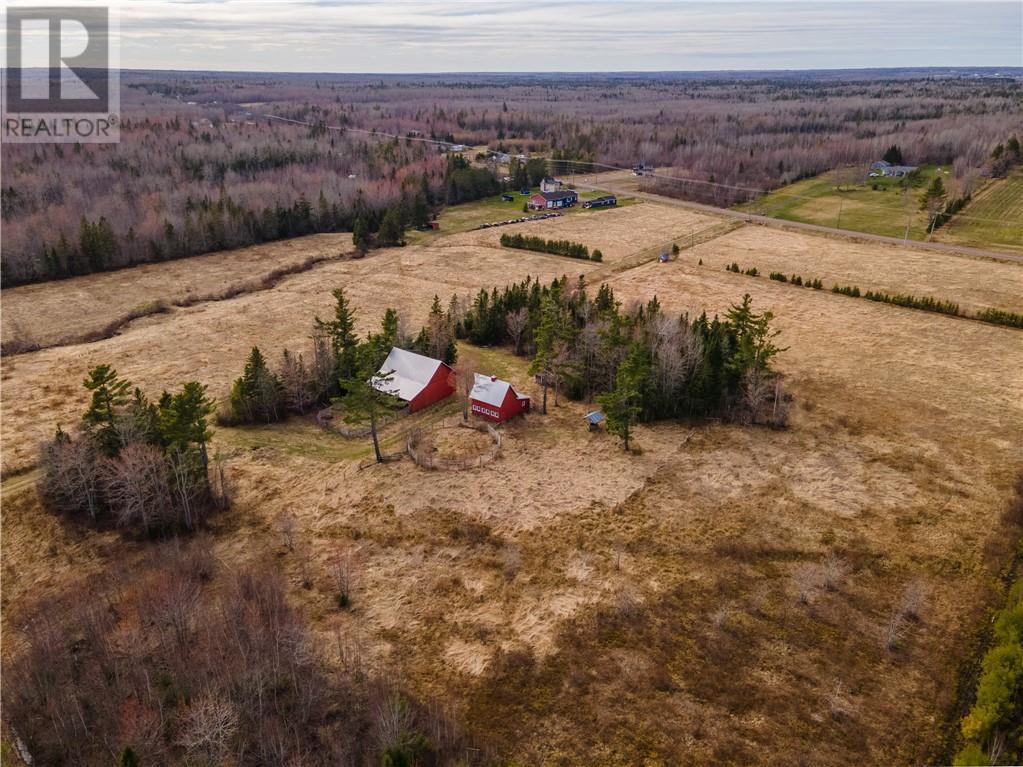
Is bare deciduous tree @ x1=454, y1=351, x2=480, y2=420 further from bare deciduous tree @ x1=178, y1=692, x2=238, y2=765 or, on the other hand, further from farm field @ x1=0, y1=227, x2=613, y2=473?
bare deciduous tree @ x1=178, y1=692, x2=238, y2=765

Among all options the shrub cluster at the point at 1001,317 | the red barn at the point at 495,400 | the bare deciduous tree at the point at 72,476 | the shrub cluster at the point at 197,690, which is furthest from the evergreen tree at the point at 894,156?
the bare deciduous tree at the point at 72,476

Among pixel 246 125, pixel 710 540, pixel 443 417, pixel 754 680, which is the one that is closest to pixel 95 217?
pixel 443 417

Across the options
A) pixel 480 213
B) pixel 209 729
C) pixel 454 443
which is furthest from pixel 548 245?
pixel 209 729

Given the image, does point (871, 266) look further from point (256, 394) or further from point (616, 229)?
point (256, 394)

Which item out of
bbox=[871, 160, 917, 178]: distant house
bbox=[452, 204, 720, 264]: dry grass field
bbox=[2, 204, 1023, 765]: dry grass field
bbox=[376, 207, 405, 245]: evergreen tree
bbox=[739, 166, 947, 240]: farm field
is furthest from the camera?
bbox=[871, 160, 917, 178]: distant house

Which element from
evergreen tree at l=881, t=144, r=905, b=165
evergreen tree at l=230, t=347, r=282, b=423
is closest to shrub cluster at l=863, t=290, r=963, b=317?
evergreen tree at l=230, t=347, r=282, b=423
